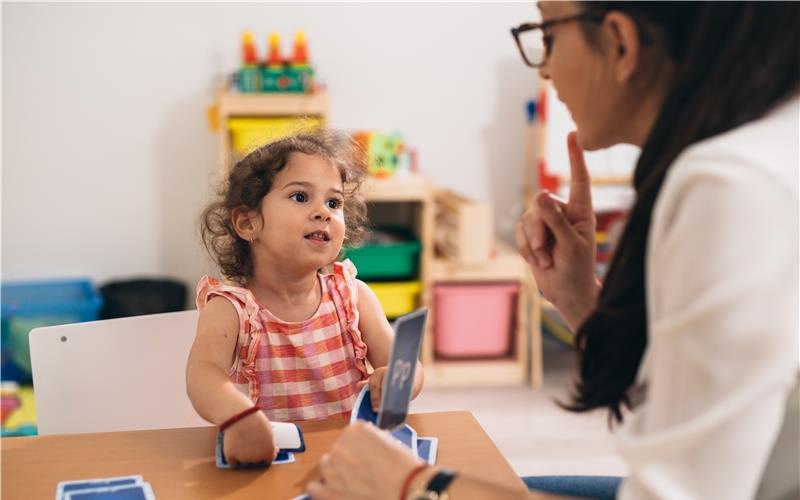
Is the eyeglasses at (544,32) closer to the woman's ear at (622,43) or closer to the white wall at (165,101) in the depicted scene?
the woman's ear at (622,43)

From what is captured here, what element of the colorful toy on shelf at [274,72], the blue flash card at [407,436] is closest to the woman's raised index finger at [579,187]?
the blue flash card at [407,436]

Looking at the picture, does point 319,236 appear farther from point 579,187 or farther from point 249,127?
point 249,127

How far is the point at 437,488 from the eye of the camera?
2.64ft

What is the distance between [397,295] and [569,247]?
2172 mm

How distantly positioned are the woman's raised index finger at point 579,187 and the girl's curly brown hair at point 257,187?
0.45 metres

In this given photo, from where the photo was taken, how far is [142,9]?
352 centimetres

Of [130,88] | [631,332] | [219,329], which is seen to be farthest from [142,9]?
[631,332]

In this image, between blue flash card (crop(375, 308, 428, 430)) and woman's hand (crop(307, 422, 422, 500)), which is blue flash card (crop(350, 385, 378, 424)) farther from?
woman's hand (crop(307, 422, 422, 500))

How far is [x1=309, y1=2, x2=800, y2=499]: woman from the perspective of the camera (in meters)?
Result: 0.67

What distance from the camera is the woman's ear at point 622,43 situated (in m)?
0.82

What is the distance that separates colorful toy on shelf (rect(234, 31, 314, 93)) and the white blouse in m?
2.71

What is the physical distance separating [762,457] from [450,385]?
2.67m

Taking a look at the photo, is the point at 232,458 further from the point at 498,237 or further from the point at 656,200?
the point at 498,237

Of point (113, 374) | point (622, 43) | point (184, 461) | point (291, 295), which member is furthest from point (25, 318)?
point (622, 43)
